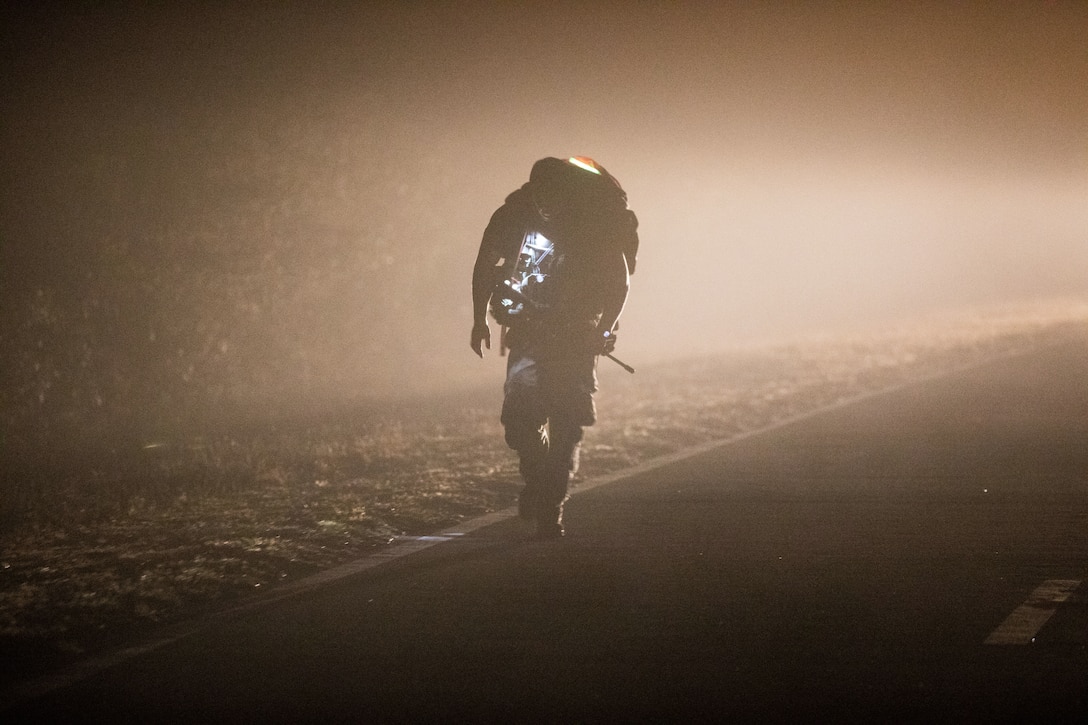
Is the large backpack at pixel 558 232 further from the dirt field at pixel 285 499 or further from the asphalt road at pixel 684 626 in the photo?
the dirt field at pixel 285 499

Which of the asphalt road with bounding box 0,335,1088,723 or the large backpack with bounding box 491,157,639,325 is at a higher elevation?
the large backpack with bounding box 491,157,639,325

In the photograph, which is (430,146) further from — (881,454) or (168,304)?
(881,454)

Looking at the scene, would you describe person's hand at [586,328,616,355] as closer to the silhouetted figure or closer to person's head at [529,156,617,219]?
the silhouetted figure

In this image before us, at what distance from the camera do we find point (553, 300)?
24.8ft

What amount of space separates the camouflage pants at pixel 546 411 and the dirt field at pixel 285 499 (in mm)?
986

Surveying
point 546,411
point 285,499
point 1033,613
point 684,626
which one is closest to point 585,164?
point 546,411

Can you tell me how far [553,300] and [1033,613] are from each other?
2.90 metres

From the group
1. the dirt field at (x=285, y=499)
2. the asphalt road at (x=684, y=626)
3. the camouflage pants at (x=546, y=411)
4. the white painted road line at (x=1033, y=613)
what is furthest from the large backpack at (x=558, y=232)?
the white painted road line at (x=1033, y=613)

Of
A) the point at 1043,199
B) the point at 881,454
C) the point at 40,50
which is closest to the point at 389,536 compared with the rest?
the point at 881,454

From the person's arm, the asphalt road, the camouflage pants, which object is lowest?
the asphalt road

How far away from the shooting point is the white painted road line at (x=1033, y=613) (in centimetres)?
545

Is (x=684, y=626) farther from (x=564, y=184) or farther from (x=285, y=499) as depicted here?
(x=285, y=499)

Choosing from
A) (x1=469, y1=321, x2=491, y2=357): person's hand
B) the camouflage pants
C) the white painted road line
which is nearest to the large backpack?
(x1=469, y1=321, x2=491, y2=357): person's hand

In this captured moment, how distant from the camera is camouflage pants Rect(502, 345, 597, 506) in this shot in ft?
24.8
